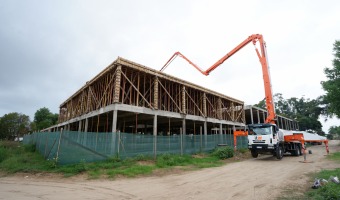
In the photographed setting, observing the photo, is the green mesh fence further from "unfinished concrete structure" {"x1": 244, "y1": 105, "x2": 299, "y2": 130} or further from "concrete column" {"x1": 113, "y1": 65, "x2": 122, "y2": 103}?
"unfinished concrete structure" {"x1": 244, "y1": 105, "x2": 299, "y2": 130}

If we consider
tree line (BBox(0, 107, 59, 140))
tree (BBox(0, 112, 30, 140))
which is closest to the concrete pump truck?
tree line (BBox(0, 107, 59, 140))

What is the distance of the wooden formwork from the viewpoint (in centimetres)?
1620

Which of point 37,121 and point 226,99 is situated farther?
point 37,121

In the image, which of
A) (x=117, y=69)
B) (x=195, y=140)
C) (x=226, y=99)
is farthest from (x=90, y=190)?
(x=226, y=99)

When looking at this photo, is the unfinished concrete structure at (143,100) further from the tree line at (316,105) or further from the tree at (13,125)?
the tree at (13,125)

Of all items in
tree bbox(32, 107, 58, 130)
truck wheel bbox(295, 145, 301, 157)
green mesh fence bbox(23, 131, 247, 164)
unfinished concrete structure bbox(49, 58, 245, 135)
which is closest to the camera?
green mesh fence bbox(23, 131, 247, 164)

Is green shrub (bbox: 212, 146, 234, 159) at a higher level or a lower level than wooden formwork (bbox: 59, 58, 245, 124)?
lower

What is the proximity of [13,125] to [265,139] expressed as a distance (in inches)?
2725

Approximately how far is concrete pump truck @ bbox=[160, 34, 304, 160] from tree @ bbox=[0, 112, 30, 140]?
6397cm

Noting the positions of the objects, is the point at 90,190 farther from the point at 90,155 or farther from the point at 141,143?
the point at 141,143

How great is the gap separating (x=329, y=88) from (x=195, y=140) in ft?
67.7

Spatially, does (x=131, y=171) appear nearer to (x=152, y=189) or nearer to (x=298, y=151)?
(x=152, y=189)

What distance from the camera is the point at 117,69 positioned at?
14953 mm

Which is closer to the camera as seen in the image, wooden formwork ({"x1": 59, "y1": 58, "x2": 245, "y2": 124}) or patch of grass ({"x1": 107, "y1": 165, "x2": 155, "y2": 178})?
patch of grass ({"x1": 107, "y1": 165, "x2": 155, "y2": 178})
